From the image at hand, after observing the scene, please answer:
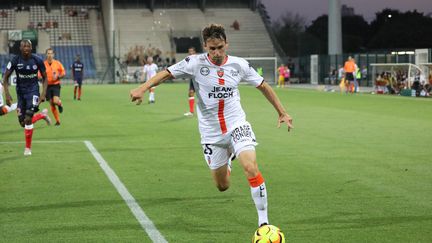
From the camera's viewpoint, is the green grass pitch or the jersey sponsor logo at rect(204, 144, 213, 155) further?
the jersey sponsor logo at rect(204, 144, 213, 155)

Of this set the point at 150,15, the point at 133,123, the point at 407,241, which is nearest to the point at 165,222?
the point at 407,241

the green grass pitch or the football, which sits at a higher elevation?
the football

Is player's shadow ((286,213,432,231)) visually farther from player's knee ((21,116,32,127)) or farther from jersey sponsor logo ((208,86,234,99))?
player's knee ((21,116,32,127))

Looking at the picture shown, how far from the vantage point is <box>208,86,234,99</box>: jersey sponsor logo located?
8383 mm

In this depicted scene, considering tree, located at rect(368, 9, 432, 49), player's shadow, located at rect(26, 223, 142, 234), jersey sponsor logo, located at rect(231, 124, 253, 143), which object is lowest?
player's shadow, located at rect(26, 223, 142, 234)

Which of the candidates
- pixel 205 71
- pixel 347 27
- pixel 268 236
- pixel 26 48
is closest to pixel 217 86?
pixel 205 71

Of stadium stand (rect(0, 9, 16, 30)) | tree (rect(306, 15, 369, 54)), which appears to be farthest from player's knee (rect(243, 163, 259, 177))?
tree (rect(306, 15, 369, 54))

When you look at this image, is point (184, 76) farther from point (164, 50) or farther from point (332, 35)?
point (164, 50)

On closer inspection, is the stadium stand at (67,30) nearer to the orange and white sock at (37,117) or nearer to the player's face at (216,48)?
the orange and white sock at (37,117)

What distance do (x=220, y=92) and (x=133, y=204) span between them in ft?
7.36

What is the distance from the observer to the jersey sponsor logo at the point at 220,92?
8.38 meters

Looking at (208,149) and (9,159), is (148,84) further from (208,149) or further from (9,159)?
(9,159)

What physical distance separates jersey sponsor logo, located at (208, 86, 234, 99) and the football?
5.22 feet

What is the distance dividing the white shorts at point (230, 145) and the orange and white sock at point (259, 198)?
407 millimetres
